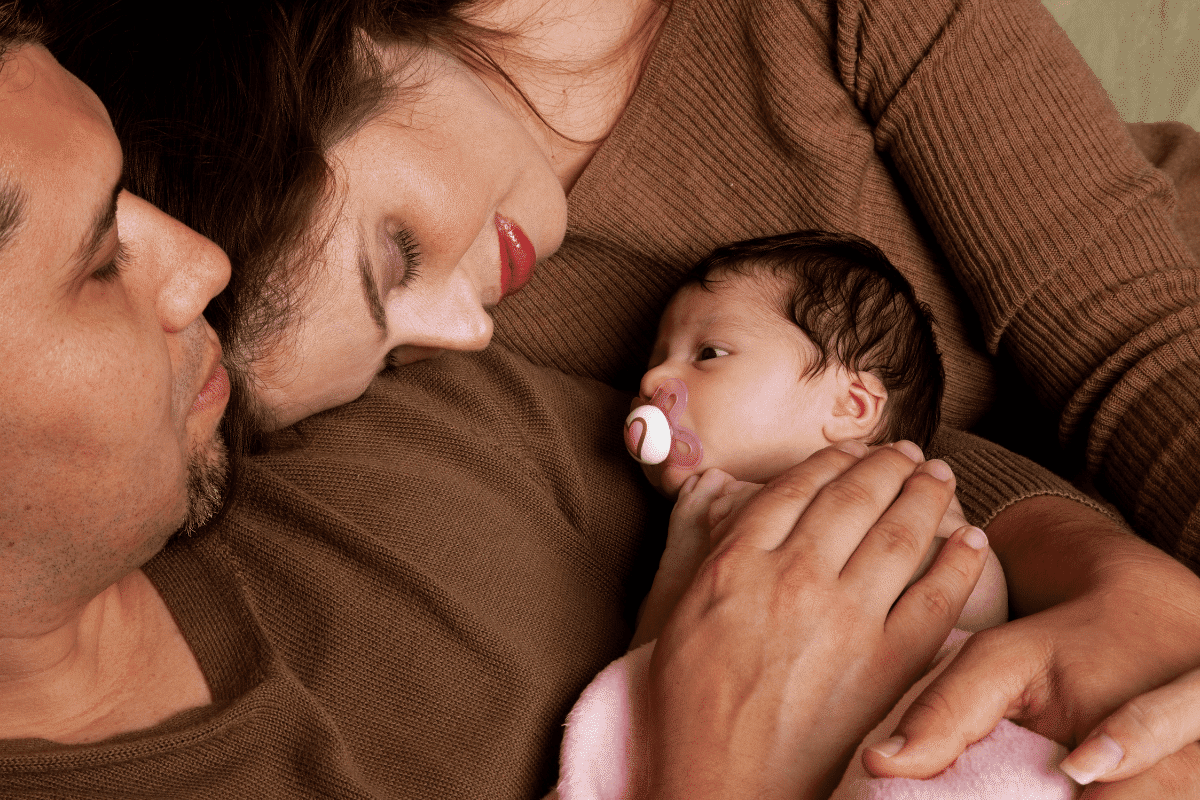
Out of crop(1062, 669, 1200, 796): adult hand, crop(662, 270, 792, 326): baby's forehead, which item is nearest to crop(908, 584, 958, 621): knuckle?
crop(1062, 669, 1200, 796): adult hand

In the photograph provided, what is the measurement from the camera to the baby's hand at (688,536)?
108 cm

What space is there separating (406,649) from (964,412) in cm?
107

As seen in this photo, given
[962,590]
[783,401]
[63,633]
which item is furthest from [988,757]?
[63,633]

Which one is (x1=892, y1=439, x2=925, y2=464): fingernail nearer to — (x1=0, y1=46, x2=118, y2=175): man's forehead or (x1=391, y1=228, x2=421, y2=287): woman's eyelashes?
(x1=391, y1=228, x2=421, y2=287): woman's eyelashes

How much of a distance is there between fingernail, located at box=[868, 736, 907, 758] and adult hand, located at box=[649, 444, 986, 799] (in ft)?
0.48

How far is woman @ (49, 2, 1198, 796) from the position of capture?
4.16ft

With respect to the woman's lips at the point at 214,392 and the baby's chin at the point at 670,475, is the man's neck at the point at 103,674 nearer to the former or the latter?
the woman's lips at the point at 214,392

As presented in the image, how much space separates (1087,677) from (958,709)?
0.13 metres

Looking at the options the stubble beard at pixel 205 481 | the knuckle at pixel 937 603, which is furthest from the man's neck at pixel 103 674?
the knuckle at pixel 937 603

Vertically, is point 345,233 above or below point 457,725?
above

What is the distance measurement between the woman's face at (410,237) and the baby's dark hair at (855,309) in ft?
1.04

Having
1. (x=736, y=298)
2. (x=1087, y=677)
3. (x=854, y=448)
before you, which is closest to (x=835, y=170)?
(x=736, y=298)

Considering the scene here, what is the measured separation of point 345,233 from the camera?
1011 millimetres

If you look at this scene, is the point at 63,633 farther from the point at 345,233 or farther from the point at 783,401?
the point at 783,401
